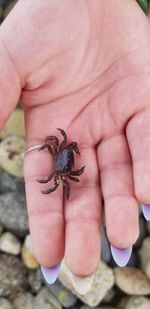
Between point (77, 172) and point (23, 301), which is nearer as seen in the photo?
point (77, 172)

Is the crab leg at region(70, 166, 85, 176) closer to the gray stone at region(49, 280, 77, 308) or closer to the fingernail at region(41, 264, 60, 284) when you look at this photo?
the fingernail at region(41, 264, 60, 284)

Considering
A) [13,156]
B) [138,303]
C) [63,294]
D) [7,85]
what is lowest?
[138,303]

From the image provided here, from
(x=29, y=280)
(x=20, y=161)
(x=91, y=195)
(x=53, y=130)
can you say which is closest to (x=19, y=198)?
(x=20, y=161)

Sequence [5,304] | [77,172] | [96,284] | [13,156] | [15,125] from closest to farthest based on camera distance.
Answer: [77,172]
[96,284]
[5,304]
[13,156]
[15,125]

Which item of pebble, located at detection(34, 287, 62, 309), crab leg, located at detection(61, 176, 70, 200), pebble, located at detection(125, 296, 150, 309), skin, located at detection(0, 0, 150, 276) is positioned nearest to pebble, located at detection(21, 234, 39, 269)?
pebble, located at detection(34, 287, 62, 309)

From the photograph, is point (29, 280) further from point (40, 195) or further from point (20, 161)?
point (40, 195)

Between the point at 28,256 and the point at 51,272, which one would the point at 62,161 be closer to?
the point at 51,272

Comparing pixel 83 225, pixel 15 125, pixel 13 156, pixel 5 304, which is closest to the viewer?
pixel 83 225

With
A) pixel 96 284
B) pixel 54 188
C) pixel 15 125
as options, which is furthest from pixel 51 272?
pixel 15 125
